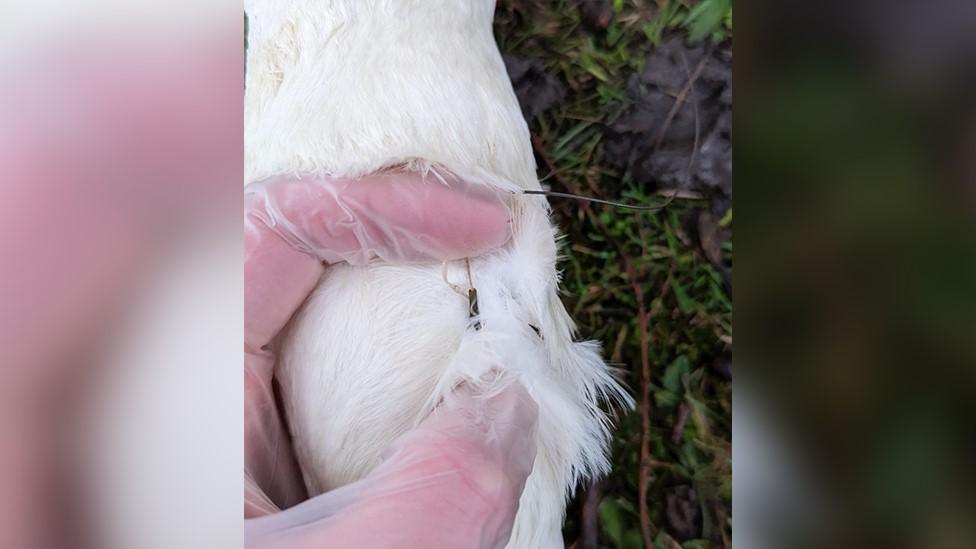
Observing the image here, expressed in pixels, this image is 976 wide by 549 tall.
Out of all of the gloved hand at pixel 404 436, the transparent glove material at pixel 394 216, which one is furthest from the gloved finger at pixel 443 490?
the transparent glove material at pixel 394 216

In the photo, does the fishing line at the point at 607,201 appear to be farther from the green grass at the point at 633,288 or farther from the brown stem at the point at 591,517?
the brown stem at the point at 591,517
